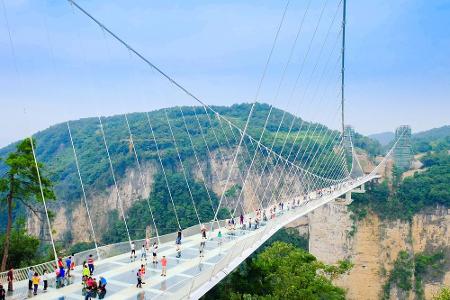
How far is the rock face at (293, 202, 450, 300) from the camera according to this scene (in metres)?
36.6

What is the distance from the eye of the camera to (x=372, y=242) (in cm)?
3872

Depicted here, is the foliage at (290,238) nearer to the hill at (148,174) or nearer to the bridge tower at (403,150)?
the hill at (148,174)

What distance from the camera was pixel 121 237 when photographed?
186ft

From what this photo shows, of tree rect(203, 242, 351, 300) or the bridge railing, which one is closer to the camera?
the bridge railing

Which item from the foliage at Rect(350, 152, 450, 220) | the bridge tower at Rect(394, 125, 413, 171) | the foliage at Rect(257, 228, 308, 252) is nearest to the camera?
→ the foliage at Rect(350, 152, 450, 220)

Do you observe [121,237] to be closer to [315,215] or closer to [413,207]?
[315,215]

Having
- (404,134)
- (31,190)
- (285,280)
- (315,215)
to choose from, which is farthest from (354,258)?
(31,190)

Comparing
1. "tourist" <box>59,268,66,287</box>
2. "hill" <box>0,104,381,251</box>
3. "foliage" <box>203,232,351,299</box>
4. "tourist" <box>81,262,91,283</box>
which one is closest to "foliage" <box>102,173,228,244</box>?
"hill" <box>0,104,381,251</box>

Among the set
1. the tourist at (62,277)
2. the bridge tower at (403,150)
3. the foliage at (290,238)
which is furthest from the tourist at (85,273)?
the foliage at (290,238)

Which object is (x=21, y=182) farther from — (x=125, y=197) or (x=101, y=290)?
(x=125, y=197)

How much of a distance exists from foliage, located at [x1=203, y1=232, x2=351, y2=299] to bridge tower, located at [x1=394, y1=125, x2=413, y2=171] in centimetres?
2982

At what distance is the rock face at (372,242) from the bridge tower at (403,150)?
10.9 m

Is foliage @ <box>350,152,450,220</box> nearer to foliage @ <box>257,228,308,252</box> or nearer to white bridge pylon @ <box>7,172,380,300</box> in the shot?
foliage @ <box>257,228,308,252</box>

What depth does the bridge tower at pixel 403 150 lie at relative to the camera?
165 ft
